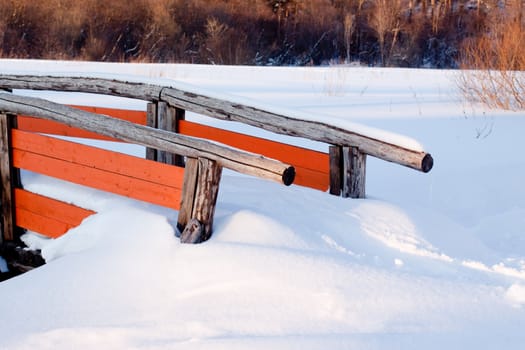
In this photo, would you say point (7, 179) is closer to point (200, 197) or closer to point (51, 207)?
point (51, 207)

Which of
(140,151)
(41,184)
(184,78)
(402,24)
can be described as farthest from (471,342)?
(402,24)

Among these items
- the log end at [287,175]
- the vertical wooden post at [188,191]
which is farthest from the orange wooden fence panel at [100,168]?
the log end at [287,175]

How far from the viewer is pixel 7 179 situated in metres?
4.61

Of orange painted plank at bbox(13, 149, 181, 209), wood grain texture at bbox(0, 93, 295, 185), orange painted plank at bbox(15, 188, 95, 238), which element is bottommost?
orange painted plank at bbox(15, 188, 95, 238)

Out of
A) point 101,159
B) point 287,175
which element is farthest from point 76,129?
point 287,175

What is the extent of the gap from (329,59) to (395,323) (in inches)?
1156

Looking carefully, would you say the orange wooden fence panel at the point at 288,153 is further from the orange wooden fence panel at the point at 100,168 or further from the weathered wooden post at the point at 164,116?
the orange wooden fence panel at the point at 100,168

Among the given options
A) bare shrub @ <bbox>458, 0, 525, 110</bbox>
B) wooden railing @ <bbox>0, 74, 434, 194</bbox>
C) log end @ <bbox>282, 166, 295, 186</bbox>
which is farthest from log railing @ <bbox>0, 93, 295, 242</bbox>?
bare shrub @ <bbox>458, 0, 525, 110</bbox>

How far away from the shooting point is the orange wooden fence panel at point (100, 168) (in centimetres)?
377

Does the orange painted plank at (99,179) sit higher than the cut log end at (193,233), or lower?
higher

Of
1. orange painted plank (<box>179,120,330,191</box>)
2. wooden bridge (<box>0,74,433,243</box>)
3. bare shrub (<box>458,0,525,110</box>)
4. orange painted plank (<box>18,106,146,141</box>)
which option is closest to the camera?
wooden bridge (<box>0,74,433,243</box>)

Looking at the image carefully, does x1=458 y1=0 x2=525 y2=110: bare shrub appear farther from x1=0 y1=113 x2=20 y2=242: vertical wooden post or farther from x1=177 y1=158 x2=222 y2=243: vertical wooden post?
x1=177 y1=158 x2=222 y2=243: vertical wooden post

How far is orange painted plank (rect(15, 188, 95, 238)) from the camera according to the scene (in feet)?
13.9

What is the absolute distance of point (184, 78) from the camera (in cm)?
1393
